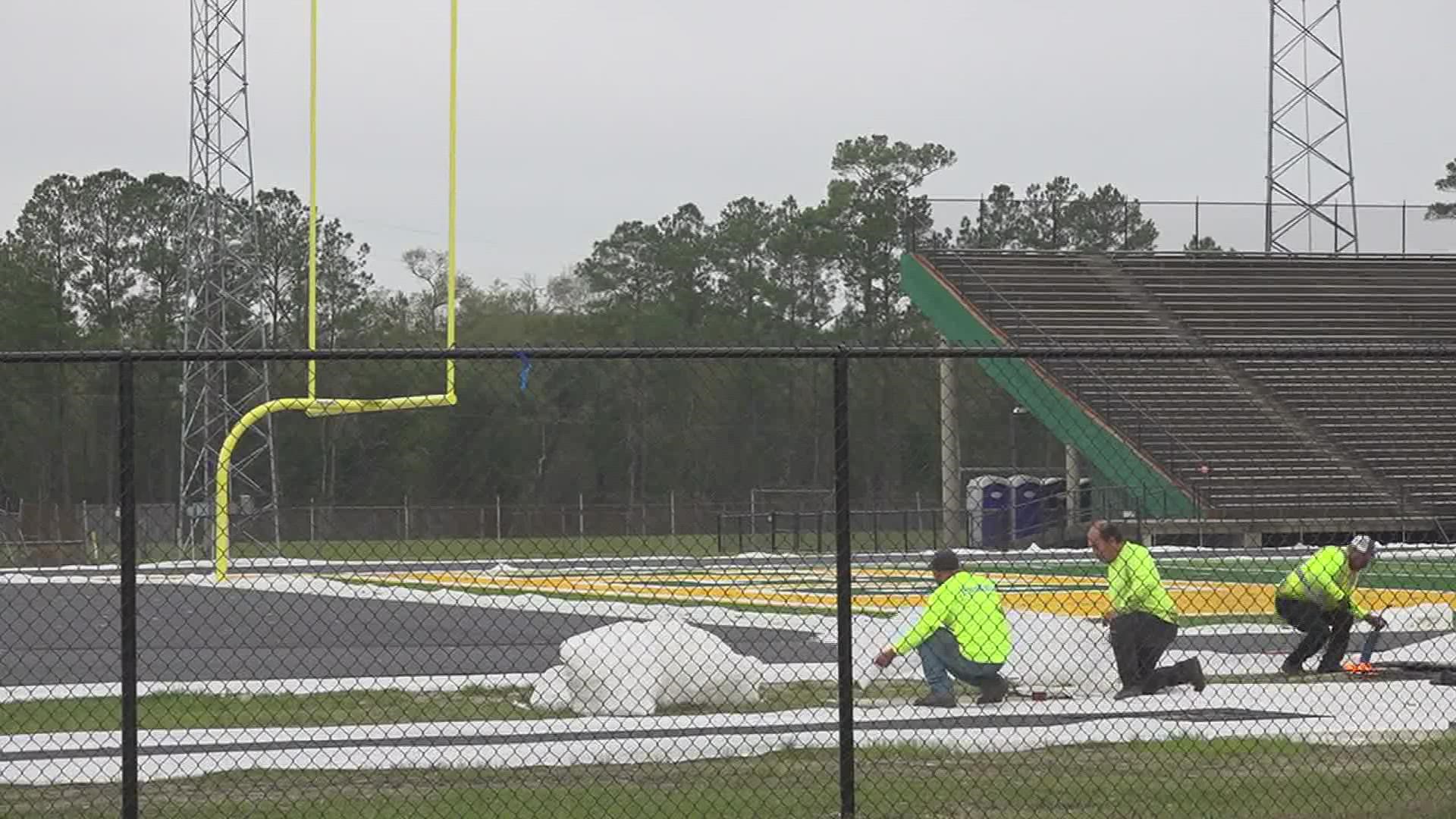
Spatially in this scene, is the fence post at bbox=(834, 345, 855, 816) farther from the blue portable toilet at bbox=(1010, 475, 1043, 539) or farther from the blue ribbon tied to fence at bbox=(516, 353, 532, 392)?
the blue portable toilet at bbox=(1010, 475, 1043, 539)

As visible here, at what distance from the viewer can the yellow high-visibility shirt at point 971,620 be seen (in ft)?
40.5

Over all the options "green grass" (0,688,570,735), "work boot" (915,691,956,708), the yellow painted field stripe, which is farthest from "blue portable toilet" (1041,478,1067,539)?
"green grass" (0,688,570,735)

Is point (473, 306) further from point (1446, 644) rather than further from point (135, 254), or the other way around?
point (1446, 644)

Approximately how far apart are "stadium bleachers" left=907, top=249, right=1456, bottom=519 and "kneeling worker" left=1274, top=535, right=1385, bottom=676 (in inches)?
309

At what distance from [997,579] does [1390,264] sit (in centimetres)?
2391

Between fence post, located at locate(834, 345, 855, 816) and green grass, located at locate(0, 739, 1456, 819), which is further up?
fence post, located at locate(834, 345, 855, 816)

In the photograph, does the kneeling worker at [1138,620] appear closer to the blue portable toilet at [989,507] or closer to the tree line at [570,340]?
the tree line at [570,340]

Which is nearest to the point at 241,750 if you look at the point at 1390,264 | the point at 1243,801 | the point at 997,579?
the point at 1243,801

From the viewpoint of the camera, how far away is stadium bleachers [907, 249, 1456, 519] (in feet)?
102

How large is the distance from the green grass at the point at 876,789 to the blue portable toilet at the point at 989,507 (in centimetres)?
2460

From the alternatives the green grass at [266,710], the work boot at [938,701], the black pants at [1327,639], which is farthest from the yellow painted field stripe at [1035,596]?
the work boot at [938,701]

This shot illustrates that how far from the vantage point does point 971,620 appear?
490 inches

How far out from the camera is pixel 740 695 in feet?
41.0

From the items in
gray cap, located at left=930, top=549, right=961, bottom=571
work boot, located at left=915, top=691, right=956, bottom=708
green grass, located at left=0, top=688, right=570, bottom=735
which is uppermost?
gray cap, located at left=930, top=549, right=961, bottom=571
